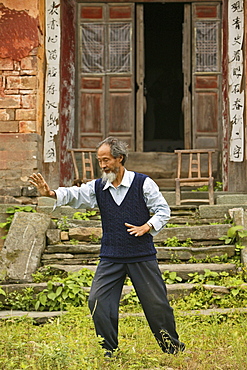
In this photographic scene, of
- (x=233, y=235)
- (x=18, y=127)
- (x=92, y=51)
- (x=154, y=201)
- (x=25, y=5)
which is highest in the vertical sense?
(x=25, y=5)

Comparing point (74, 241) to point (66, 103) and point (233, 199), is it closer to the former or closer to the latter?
point (233, 199)

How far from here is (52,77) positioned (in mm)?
8312

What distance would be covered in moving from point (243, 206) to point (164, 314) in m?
3.97

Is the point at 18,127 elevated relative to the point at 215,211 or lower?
elevated

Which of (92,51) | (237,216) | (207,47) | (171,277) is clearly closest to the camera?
(171,277)

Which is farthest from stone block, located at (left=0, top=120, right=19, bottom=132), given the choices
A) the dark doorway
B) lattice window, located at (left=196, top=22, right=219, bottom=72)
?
the dark doorway

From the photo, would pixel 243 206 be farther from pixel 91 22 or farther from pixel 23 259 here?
pixel 91 22

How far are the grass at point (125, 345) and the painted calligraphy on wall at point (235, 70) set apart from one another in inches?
165

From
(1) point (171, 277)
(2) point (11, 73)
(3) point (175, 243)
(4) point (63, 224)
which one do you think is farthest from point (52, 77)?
(1) point (171, 277)

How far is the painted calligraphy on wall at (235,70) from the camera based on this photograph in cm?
840

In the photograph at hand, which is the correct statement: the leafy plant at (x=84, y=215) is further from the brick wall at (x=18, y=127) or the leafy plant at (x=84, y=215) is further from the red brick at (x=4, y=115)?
the red brick at (x=4, y=115)

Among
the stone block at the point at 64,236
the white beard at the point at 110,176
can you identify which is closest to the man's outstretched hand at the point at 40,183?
the white beard at the point at 110,176

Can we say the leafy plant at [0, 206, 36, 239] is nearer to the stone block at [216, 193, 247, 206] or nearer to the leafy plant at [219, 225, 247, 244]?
the leafy plant at [219, 225, 247, 244]

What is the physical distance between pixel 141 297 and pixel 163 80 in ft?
40.6
